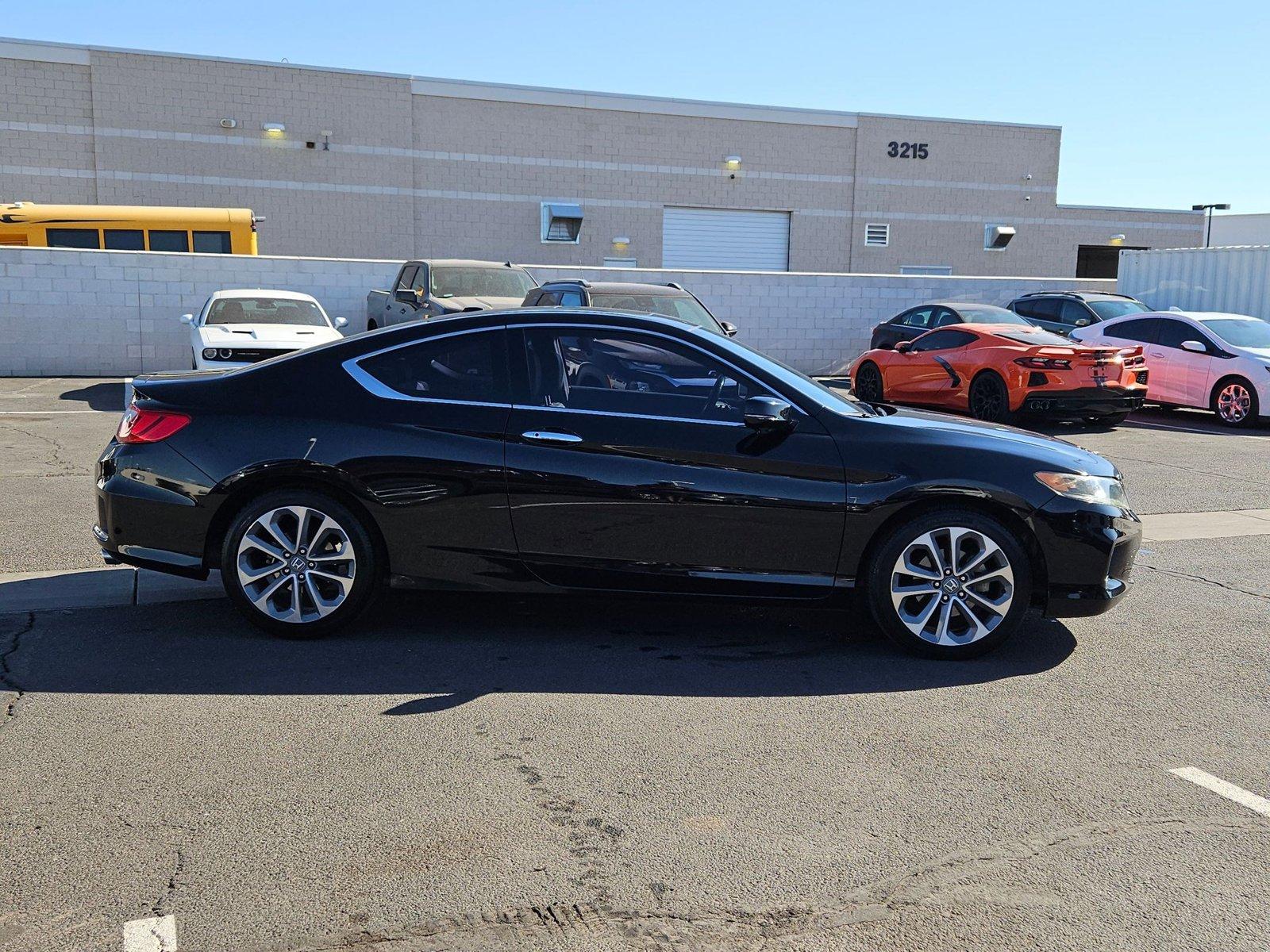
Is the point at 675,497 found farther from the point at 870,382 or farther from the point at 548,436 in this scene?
the point at 870,382

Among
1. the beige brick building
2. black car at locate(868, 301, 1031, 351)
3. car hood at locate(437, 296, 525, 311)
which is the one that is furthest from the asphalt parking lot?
the beige brick building

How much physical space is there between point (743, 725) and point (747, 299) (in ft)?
62.3

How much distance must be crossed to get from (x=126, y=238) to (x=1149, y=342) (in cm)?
1774

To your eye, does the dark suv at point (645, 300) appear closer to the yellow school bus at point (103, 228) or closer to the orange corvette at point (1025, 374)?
the orange corvette at point (1025, 374)

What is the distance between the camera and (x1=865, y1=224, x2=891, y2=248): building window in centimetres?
3778

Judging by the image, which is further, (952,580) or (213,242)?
(213,242)

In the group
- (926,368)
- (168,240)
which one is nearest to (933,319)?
(926,368)

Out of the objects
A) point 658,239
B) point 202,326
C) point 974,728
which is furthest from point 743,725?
point 658,239

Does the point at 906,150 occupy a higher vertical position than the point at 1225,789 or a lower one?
higher

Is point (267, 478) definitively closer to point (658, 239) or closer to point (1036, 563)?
point (1036, 563)

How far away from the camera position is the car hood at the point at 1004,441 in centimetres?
556

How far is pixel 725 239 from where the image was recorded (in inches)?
1427

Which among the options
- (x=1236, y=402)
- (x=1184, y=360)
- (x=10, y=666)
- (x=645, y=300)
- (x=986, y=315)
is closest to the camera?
(x=10, y=666)

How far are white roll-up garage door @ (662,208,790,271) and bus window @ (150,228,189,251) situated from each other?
53.1 ft
